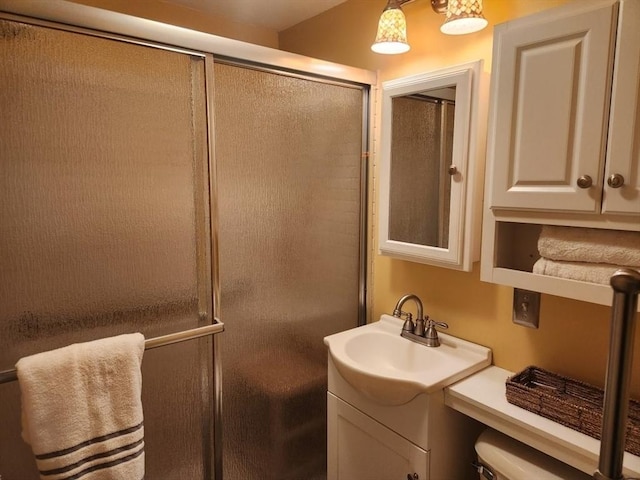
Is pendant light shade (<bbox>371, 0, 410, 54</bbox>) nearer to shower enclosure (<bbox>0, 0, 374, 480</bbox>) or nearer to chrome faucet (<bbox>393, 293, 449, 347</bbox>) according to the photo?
shower enclosure (<bbox>0, 0, 374, 480</bbox>)

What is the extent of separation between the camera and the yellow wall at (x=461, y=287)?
4.33ft

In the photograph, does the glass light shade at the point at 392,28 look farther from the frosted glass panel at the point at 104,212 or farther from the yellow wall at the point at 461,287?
the frosted glass panel at the point at 104,212

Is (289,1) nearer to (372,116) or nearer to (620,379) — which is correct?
(372,116)

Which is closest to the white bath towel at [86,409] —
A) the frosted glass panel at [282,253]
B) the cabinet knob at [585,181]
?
the frosted glass panel at [282,253]

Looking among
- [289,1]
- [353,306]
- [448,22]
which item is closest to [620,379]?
[448,22]

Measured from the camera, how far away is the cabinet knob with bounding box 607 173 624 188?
3.24ft

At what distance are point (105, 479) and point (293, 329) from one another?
0.83 m

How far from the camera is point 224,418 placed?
1586 millimetres

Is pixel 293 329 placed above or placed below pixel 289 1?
below

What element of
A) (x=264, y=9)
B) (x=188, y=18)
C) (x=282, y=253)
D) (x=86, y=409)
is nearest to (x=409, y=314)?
(x=282, y=253)

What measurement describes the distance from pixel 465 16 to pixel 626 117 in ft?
1.94

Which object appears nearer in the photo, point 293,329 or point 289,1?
point 293,329

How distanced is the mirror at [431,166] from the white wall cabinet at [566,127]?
7.7 inches

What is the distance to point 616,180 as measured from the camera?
99 centimetres
